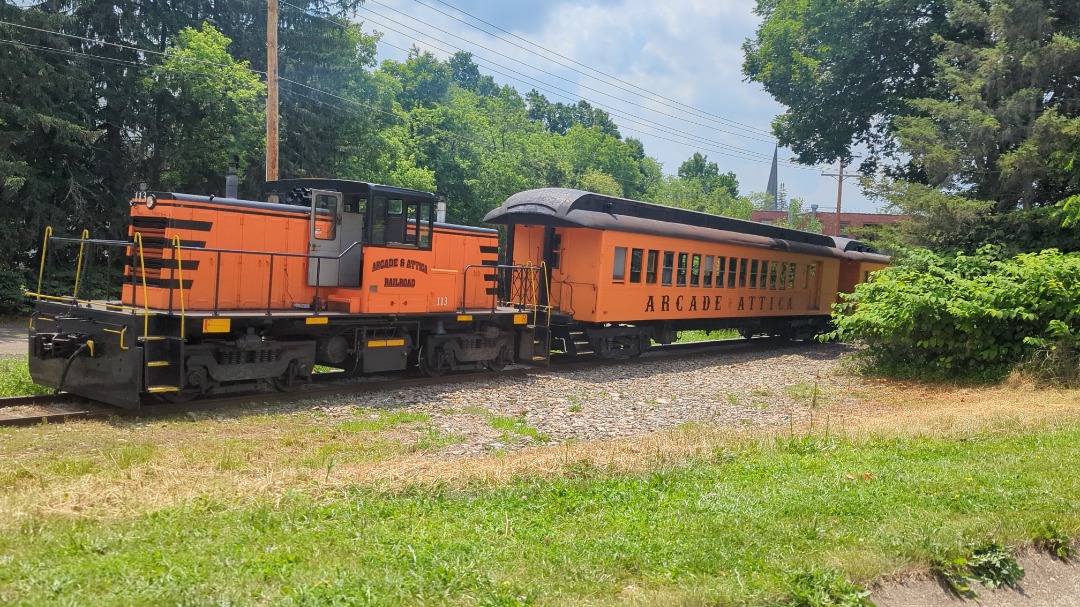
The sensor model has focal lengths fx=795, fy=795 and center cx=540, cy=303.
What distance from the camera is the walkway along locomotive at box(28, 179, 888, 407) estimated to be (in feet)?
34.9

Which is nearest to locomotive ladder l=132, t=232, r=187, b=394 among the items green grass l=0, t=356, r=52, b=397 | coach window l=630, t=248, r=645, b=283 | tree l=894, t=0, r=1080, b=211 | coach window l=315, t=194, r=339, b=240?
green grass l=0, t=356, r=52, b=397

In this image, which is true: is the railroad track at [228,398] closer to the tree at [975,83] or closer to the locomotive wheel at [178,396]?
the locomotive wheel at [178,396]

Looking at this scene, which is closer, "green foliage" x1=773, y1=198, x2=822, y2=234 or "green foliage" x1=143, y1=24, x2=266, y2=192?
"green foliage" x1=143, y1=24, x2=266, y2=192

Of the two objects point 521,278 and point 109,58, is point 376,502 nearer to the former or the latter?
point 521,278

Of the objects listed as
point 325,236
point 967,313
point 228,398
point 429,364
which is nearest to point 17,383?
point 228,398

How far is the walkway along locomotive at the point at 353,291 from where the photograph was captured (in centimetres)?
1063

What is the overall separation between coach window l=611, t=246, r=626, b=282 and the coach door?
6652 millimetres

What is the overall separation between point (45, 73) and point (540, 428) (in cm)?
1923

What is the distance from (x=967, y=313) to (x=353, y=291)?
11707mm

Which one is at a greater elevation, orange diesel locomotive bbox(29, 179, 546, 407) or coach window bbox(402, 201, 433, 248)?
coach window bbox(402, 201, 433, 248)

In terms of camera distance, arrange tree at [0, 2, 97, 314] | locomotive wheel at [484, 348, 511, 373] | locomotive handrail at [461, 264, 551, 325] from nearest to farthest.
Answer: locomotive handrail at [461, 264, 551, 325]
locomotive wheel at [484, 348, 511, 373]
tree at [0, 2, 97, 314]

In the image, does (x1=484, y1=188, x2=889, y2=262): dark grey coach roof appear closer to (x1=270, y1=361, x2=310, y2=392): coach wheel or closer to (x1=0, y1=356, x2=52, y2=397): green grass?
(x1=270, y1=361, x2=310, y2=392): coach wheel

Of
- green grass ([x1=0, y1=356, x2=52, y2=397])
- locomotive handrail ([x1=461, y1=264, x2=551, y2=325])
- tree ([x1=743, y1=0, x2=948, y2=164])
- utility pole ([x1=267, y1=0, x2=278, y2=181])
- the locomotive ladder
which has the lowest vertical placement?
green grass ([x1=0, y1=356, x2=52, y2=397])

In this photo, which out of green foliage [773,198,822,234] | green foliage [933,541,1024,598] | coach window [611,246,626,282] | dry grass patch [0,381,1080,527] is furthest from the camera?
green foliage [773,198,822,234]
